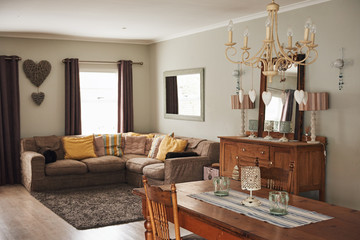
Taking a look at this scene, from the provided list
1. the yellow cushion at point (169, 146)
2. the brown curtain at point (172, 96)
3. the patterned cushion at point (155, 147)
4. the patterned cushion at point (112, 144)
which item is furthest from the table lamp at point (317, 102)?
the patterned cushion at point (112, 144)

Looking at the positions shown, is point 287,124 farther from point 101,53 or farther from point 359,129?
point 101,53

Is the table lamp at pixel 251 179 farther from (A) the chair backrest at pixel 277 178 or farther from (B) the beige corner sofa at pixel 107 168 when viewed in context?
(B) the beige corner sofa at pixel 107 168

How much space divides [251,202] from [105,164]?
181 inches

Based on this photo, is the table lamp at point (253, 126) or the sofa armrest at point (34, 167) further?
the sofa armrest at point (34, 167)

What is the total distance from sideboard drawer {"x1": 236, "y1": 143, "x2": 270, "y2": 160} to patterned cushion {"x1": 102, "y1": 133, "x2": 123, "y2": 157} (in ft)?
9.57

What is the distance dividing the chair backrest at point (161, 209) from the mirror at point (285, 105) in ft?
9.21

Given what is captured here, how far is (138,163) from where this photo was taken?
6.79 metres

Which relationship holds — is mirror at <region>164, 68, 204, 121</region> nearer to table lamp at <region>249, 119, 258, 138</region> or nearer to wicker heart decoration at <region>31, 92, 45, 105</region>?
table lamp at <region>249, 119, 258, 138</region>

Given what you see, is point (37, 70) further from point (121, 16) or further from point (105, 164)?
point (121, 16)

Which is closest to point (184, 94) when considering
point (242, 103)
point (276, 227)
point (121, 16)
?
point (242, 103)

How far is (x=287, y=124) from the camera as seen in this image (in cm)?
512

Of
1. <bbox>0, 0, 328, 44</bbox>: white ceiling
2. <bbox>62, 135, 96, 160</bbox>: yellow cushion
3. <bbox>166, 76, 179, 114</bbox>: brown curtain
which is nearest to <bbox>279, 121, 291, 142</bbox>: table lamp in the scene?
<bbox>0, 0, 328, 44</bbox>: white ceiling

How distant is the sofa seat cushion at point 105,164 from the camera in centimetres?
688

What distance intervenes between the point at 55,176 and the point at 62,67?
2.24 m
